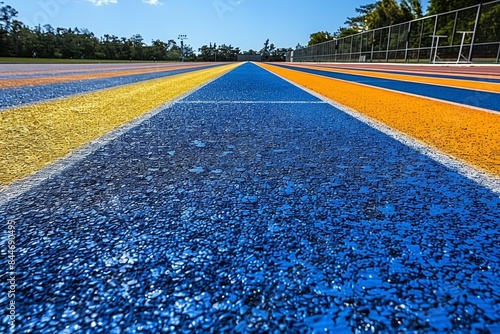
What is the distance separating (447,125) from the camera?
231cm

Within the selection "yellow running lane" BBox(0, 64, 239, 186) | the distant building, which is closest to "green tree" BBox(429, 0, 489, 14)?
"yellow running lane" BBox(0, 64, 239, 186)

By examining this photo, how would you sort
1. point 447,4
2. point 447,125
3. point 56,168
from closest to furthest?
1. point 56,168
2. point 447,125
3. point 447,4

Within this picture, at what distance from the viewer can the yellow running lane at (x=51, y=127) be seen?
140 centimetres

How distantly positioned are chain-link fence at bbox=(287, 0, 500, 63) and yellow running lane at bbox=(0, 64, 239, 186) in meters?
12.3

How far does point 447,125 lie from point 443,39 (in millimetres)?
15482

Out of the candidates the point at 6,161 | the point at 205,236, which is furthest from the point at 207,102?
the point at 205,236

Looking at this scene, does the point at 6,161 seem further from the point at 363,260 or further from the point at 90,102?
the point at 90,102

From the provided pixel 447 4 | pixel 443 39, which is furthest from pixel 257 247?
pixel 447 4

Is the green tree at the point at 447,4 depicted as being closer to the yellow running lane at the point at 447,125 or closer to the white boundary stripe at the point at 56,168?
the yellow running lane at the point at 447,125

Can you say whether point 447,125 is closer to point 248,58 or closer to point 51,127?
point 51,127

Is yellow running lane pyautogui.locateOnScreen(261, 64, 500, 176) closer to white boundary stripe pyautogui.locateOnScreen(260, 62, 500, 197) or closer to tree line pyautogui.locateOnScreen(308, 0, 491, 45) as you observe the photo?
white boundary stripe pyautogui.locateOnScreen(260, 62, 500, 197)

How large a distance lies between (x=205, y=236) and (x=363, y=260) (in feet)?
1.22

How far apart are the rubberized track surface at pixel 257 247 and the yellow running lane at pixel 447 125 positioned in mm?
326

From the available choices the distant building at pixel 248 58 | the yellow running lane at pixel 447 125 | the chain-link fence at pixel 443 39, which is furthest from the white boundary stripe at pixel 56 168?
the distant building at pixel 248 58
